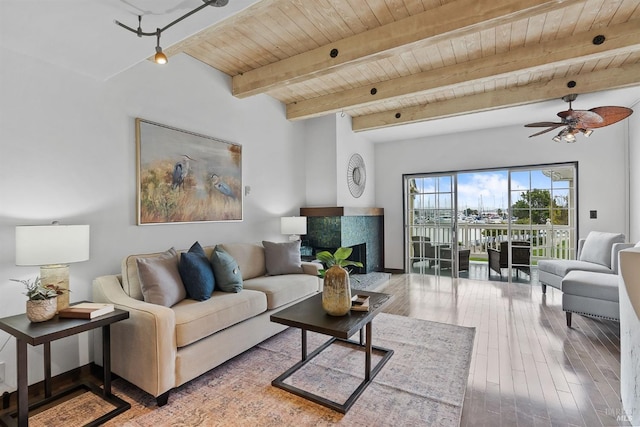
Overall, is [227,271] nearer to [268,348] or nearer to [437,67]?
[268,348]

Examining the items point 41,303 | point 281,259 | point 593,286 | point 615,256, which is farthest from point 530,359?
point 41,303

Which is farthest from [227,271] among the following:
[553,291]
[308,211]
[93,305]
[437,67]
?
[553,291]

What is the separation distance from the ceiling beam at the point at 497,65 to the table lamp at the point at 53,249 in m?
3.35

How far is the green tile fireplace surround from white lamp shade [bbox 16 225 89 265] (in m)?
3.36

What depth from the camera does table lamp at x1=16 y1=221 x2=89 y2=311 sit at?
73.3 inches

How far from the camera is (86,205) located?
247cm

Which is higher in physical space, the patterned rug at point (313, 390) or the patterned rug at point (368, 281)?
the patterned rug at point (368, 281)

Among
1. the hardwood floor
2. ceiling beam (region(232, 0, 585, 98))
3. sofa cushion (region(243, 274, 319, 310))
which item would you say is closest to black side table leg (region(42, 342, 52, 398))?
sofa cushion (region(243, 274, 319, 310))

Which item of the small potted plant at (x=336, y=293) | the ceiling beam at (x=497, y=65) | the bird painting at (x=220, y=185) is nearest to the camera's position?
the small potted plant at (x=336, y=293)

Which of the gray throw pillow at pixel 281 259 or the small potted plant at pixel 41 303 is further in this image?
the gray throw pillow at pixel 281 259

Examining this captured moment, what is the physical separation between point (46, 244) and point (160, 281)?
2.39 feet

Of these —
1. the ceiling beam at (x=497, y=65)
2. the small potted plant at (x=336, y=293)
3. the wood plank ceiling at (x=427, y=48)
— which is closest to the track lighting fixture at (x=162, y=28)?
the wood plank ceiling at (x=427, y=48)

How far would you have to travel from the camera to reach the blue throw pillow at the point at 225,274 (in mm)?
2807

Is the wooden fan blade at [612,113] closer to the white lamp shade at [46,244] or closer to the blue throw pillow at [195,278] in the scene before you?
the blue throw pillow at [195,278]
